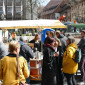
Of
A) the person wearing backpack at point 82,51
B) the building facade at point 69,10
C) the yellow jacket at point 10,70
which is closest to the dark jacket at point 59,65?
the person wearing backpack at point 82,51

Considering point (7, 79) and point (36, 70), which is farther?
point (36, 70)

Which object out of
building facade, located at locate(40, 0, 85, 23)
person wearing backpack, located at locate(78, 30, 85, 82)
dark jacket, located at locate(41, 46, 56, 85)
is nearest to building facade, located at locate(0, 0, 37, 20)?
building facade, located at locate(40, 0, 85, 23)

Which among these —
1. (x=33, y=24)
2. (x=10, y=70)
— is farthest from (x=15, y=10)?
(x=10, y=70)

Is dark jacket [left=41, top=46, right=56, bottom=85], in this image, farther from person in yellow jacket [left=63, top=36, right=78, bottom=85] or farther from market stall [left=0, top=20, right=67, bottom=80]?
market stall [left=0, top=20, right=67, bottom=80]

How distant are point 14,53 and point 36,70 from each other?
3.51 metres

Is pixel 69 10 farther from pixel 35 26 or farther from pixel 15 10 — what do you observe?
pixel 35 26

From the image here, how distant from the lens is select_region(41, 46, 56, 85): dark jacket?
4645 millimetres

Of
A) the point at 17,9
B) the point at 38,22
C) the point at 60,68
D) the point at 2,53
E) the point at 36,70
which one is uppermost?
the point at 17,9

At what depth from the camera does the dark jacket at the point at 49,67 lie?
464 cm

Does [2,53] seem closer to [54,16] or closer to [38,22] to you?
[38,22]

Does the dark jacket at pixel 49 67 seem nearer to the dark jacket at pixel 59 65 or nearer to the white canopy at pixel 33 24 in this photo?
the dark jacket at pixel 59 65

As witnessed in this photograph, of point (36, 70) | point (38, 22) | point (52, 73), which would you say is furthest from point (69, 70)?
point (38, 22)

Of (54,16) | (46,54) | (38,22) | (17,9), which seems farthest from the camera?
(54,16)

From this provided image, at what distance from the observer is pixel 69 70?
5.14 meters
